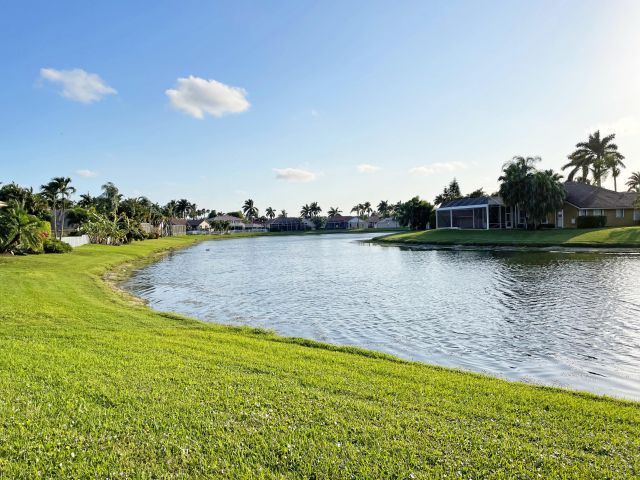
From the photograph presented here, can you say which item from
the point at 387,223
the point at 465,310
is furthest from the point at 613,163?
the point at 387,223

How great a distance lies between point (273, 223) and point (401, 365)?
526 feet

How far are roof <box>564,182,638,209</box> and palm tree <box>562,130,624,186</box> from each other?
10182mm

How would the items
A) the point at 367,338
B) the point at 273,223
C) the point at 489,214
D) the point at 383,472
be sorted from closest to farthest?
the point at 383,472
the point at 367,338
the point at 489,214
the point at 273,223

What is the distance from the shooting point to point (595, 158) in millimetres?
72875

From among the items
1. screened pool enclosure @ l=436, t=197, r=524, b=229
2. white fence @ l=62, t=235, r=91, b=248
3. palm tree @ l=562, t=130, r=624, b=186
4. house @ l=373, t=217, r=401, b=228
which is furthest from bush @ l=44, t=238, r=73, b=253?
house @ l=373, t=217, r=401, b=228

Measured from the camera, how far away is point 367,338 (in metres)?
13.8

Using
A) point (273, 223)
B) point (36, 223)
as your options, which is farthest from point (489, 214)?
point (273, 223)

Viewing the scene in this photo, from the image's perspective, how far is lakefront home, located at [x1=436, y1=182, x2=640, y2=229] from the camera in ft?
192

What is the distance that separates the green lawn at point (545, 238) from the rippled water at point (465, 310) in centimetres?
1207

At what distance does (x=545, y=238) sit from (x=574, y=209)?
565 inches

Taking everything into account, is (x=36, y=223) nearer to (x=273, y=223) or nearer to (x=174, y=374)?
(x=174, y=374)

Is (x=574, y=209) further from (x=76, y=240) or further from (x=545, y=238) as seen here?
(x=76, y=240)

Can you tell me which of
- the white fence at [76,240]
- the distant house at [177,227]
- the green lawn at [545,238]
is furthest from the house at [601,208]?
the distant house at [177,227]

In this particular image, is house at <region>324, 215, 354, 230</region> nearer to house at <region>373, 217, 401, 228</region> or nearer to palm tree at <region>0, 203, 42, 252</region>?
house at <region>373, 217, 401, 228</region>
